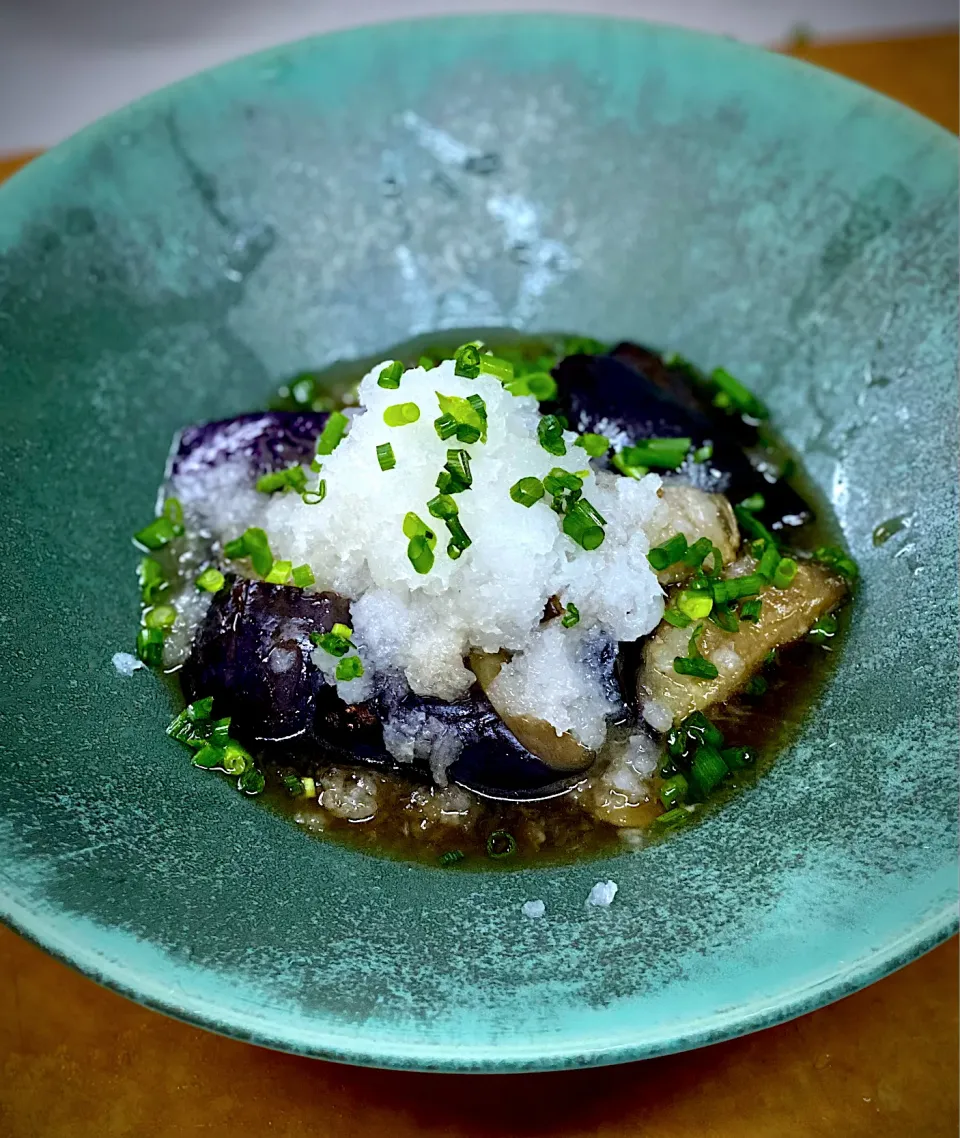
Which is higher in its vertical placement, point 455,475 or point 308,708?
point 455,475

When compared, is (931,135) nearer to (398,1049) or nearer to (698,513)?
(698,513)

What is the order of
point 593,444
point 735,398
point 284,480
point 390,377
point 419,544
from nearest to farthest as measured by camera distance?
point 419,544
point 390,377
point 593,444
point 284,480
point 735,398

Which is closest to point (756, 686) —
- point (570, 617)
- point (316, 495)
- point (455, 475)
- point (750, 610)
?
point (750, 610)

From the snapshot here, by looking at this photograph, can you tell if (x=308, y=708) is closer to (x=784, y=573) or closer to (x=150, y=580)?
(x=150, y=580)

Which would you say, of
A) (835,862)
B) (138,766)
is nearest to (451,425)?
(138,766)

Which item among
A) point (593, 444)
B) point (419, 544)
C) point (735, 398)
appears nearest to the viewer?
point (419, 544)

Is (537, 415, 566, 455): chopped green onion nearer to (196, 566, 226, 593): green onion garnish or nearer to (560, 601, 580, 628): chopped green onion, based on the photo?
(560, 601, 580, 628): chopped green onion

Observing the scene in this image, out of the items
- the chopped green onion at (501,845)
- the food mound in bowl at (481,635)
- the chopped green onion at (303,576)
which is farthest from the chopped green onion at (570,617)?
the chopped green onion at (303,576)
